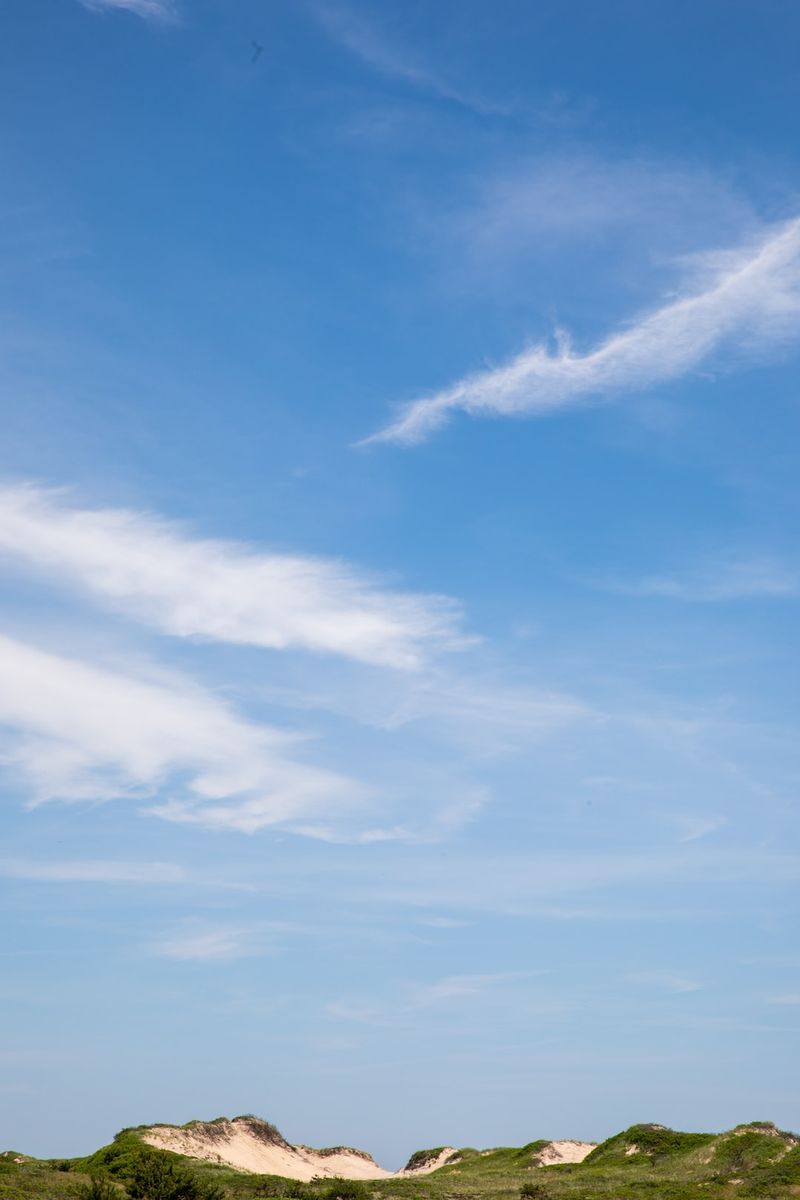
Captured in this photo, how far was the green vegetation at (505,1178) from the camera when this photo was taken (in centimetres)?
5484

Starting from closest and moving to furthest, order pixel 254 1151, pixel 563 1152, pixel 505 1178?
pixel 505 1178
pixel 254 1151
pixel 563 1152

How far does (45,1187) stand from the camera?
57.1m

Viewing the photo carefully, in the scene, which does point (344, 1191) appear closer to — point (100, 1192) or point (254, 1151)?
point (100, 1192)

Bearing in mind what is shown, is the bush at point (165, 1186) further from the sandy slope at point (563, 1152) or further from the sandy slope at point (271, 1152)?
the sandy slope at point (563, 1152)

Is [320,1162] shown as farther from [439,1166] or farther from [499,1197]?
[499,1197]

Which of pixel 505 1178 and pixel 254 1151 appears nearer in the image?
pixel 505 1178

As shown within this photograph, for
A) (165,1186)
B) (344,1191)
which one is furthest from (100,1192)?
(344,1191)

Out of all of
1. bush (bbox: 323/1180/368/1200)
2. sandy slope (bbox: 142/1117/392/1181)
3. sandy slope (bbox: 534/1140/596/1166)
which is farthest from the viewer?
sandy slope (bbox: 534/1140/596/1166)

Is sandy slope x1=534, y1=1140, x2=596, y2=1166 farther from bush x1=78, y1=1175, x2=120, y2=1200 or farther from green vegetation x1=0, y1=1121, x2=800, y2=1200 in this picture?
bush x1=78, y1=1175, x2=120, y2=1200

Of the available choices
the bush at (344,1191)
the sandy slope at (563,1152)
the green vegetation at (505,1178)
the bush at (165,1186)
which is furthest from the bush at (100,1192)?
the sandy slope at (563,1152)

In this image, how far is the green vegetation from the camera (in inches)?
2159

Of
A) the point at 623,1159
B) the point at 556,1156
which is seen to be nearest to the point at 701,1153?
the point at 623,1159

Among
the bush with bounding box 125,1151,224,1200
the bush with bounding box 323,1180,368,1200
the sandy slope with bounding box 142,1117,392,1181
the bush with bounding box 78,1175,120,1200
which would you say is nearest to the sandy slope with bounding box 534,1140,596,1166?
the sandy slope with bounding box 142,1117,392,1181

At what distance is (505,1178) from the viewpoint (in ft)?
251
